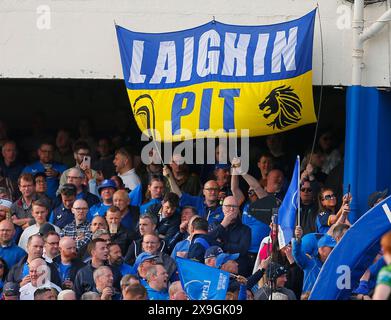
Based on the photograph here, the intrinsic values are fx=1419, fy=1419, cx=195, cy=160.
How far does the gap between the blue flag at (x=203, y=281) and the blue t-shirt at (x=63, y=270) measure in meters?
1.44

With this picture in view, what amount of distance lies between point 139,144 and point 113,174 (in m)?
1.11

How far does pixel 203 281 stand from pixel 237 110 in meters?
2.13

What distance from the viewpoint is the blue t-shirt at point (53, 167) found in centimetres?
1483

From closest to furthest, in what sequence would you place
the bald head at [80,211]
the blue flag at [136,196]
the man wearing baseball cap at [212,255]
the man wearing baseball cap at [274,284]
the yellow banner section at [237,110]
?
1. the man wearing baseball cap at [274,284]
2. the man wearing baseball cap at [212,255]
3. the yellow banner section at [237,110]
4. the bald head at [80,211]
5. the blue flag at [136,196]

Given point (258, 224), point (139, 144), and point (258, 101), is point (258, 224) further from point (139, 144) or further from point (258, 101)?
point (139, 144)

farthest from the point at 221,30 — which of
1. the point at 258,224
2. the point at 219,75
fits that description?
the point at 258,224

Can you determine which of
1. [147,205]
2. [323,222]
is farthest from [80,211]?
[323,222]

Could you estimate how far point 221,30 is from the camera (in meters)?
13.9

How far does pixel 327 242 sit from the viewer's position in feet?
40.9

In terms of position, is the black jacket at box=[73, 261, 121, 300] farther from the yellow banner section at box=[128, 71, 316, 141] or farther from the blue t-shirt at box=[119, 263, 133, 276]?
the yellow banner section at box=[128, 71, 316, 141]

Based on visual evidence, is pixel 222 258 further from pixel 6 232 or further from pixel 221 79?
pixel 6 232

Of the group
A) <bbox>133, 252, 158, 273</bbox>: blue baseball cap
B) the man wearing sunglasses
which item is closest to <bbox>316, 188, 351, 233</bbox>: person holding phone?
the man wearing sunglasses

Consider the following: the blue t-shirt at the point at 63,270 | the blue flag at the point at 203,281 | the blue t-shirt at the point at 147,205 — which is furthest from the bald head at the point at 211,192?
the blue flag at the point at 203,281

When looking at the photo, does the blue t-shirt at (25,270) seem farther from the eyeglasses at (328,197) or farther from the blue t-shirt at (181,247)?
the eyeglasses at (328,197)
